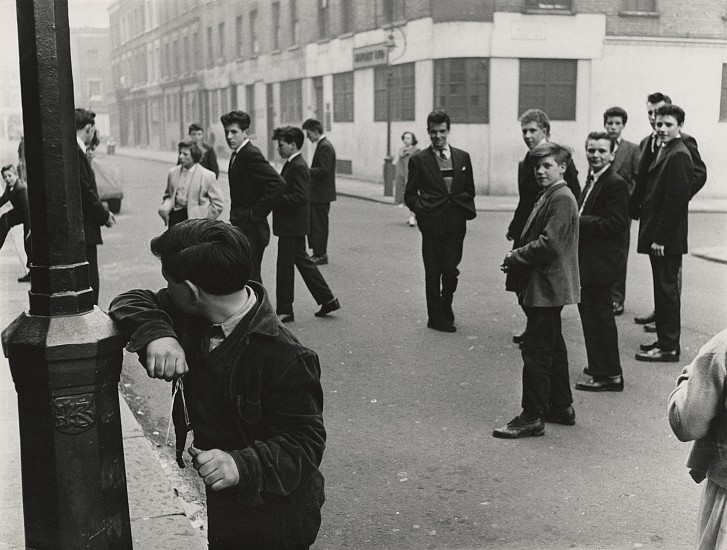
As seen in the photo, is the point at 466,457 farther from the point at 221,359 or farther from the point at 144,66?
the point at 144,66

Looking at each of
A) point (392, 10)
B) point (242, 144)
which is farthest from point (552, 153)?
point (392, 10)

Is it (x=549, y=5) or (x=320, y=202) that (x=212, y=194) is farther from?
(x=549, y=5)

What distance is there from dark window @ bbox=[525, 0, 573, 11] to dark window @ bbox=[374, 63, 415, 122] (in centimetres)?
387

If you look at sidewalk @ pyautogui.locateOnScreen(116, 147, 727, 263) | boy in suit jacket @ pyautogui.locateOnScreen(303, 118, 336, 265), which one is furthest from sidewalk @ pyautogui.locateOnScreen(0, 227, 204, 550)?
sidewalk @ pyautogui.locateOnScreen(116, 147, 727, 263)

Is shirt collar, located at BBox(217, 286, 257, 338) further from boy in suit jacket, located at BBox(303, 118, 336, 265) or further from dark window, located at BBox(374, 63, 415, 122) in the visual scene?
dark window, located at BBox(374, 63, 415, 122)

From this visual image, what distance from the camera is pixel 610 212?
20.5 feet

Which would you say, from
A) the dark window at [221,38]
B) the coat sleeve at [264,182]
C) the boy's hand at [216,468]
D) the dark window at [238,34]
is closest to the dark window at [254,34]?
the dark window at [238,34]

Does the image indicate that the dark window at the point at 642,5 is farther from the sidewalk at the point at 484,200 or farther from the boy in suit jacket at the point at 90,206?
the boy in suit jacket at the point at 90,206

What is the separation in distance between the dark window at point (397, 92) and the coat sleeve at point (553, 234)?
20118mm

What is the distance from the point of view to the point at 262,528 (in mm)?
2438

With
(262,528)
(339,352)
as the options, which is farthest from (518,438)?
(262,528)

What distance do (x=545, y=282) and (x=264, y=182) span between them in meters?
3.47

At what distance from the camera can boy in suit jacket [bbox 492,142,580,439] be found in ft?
17.8

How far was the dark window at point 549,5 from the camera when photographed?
23.4 meters
